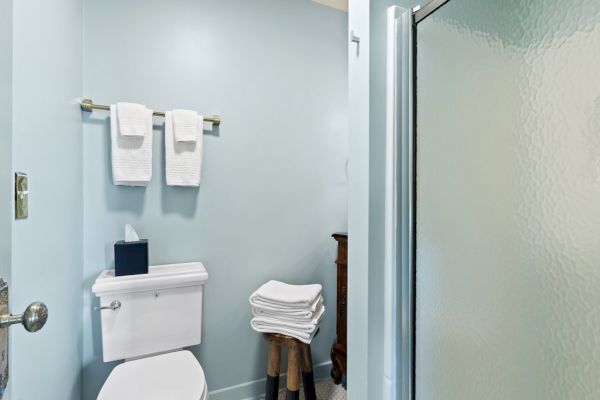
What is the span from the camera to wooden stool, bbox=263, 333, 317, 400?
4.77ft

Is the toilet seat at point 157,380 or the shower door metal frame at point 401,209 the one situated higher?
the shower door metal frame at point 401,209

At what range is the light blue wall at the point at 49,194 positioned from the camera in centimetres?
84

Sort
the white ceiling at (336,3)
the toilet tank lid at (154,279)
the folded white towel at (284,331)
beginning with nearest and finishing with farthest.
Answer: the toilet tank lid at (154,279) < the folded white towel at (284,331) < the white ceiling at (336,3)

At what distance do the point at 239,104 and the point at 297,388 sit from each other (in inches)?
61.9

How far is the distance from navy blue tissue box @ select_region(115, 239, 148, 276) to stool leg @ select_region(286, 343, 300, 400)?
2.69 feet

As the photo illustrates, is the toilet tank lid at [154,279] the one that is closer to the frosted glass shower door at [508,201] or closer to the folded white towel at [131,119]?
the folded white towel at [131,119]

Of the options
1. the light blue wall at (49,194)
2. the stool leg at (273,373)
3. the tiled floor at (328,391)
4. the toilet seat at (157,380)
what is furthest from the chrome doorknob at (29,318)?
the tiled floor at (328,391)

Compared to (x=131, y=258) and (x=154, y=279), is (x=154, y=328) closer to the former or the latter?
(x=154, y=279)

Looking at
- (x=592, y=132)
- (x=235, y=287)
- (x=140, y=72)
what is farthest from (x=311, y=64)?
(x=592, y=132)

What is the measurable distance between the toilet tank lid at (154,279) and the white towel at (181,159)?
0.44m

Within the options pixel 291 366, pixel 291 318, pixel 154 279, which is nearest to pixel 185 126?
pixel 154 279

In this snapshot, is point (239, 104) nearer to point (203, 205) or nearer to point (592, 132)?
point (203, 205)

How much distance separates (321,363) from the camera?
1925 millimetres

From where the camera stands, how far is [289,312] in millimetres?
1460
